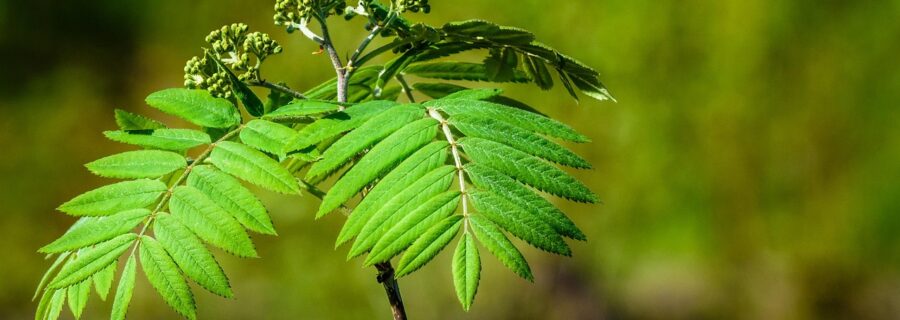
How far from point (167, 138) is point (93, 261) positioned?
206mm

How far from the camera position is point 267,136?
1.25 m

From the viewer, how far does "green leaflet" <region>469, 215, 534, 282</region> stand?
3.50 feet

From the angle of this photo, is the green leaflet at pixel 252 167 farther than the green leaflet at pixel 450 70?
No

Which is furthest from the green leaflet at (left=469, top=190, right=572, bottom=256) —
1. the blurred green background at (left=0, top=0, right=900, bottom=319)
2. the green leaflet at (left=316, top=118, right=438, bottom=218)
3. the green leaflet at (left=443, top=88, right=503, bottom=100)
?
the blurred green background at (left=0, top=0, right=900, bottom=319)

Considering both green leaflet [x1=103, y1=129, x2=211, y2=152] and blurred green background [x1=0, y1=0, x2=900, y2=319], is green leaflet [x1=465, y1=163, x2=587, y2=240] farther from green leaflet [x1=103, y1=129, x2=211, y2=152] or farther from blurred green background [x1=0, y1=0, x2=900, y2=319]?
blurred green background [x1=0, y1=0, x2=900, y2=319]

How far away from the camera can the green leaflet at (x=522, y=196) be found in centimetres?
107

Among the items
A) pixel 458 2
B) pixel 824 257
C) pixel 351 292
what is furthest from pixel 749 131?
pixel 351 292

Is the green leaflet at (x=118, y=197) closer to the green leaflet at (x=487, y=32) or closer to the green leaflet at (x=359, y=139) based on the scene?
the green leaflet at (x=359, y=139)

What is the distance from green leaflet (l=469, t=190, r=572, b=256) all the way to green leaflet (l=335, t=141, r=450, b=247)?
0.08 metres

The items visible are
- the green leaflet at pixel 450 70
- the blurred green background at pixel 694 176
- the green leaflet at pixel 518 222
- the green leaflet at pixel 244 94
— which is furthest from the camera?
the blurred green background at pixel 694 176

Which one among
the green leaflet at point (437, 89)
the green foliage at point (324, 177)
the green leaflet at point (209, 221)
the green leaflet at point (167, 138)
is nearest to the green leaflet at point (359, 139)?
the green foliage at point (324, 177)

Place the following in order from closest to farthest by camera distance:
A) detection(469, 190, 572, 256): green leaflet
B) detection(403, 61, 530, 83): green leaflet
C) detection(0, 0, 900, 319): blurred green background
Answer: detection(469, 190, 572, 256): green leaflet < detection(403, 61, 530, 83): green leaflet < detection(0, 0, 900, 319): blurred green background

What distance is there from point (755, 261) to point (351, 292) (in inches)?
77.0

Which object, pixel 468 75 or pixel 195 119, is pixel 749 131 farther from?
pixel 195 119
